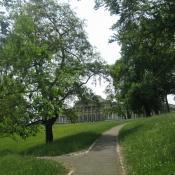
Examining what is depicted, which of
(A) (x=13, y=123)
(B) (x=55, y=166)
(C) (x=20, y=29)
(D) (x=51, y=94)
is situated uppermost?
(C) (x=20, y=29)

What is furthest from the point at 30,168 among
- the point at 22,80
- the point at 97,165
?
the point at 22,80

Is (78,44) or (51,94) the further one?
(78,44)

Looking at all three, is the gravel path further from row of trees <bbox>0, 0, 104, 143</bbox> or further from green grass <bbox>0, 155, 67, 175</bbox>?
row of trees <bbox>0, 0, 104, 143</bbox>

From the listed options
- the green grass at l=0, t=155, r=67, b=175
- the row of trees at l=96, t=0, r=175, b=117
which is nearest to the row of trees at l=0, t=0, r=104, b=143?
the green grass at l=0, t=155, r=67, b=175

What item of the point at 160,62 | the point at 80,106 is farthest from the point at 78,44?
the point at 160,62

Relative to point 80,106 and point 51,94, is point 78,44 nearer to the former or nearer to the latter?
point 80,106

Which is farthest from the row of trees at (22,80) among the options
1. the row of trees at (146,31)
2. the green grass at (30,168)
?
the row of trees at (146,31)

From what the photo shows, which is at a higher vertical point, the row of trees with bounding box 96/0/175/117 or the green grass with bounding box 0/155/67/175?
the row of trees with bounding box 96/0/175/117

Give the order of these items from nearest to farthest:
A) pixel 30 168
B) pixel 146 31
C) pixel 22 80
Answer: pixel 22 80 < pixel 30 168 < pixel 146 31

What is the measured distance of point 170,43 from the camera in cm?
2502

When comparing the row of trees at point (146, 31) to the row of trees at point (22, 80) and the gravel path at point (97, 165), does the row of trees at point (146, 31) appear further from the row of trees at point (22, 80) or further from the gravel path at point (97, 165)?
the row of trees at point (22, 80)

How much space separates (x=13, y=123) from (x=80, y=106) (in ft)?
104

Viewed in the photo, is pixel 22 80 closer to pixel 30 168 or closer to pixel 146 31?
pixel 30 168

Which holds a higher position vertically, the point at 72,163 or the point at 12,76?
the point at 12,76
